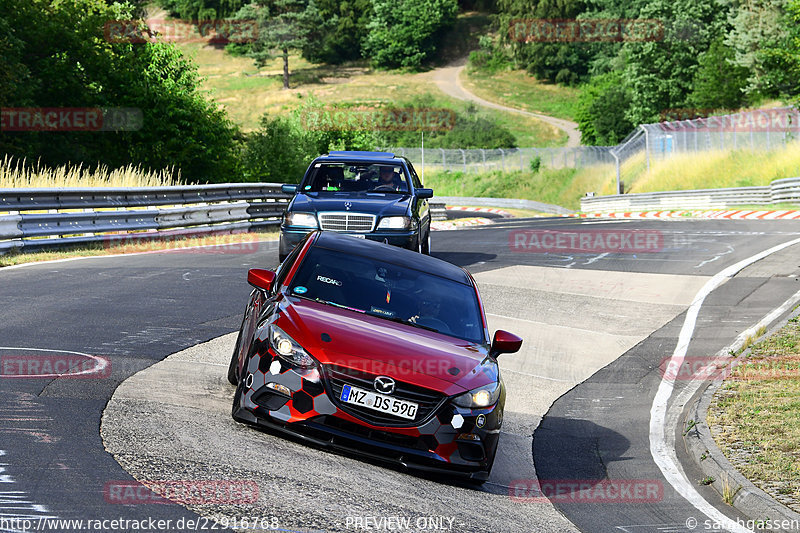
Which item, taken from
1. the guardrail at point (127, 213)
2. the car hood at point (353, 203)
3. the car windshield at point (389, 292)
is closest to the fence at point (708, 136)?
the guardrail at point (127, 213)

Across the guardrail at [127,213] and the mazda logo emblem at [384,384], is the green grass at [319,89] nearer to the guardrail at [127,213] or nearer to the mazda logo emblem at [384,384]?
the guardrail at [127,213]

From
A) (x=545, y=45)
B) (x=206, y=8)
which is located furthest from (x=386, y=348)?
(x=206, y=8)

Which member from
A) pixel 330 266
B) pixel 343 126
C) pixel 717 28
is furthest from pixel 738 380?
pixel 717 28

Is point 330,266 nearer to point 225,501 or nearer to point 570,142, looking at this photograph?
point 225,501

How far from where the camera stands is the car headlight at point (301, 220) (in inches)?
568

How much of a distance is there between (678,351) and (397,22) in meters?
135

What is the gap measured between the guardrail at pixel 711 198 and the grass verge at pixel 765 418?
2716cm

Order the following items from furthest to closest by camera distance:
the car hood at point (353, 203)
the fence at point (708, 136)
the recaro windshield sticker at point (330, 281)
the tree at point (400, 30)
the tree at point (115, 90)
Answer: the tree at point (400, 30), the fence at point (708, 136), the tree at point (115, 90), the car hood at point (353, 203), the recaro windshield sticker at point (330, 281)

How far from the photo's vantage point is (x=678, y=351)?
12891mm

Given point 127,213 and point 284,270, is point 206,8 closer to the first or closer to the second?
point 127,213

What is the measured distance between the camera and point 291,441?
279 inches

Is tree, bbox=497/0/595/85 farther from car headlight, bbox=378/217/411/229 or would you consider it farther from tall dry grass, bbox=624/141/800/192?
car headlight, bbox=378/217/411/229

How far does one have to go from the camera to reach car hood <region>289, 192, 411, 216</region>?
1465cm

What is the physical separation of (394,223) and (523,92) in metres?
116
